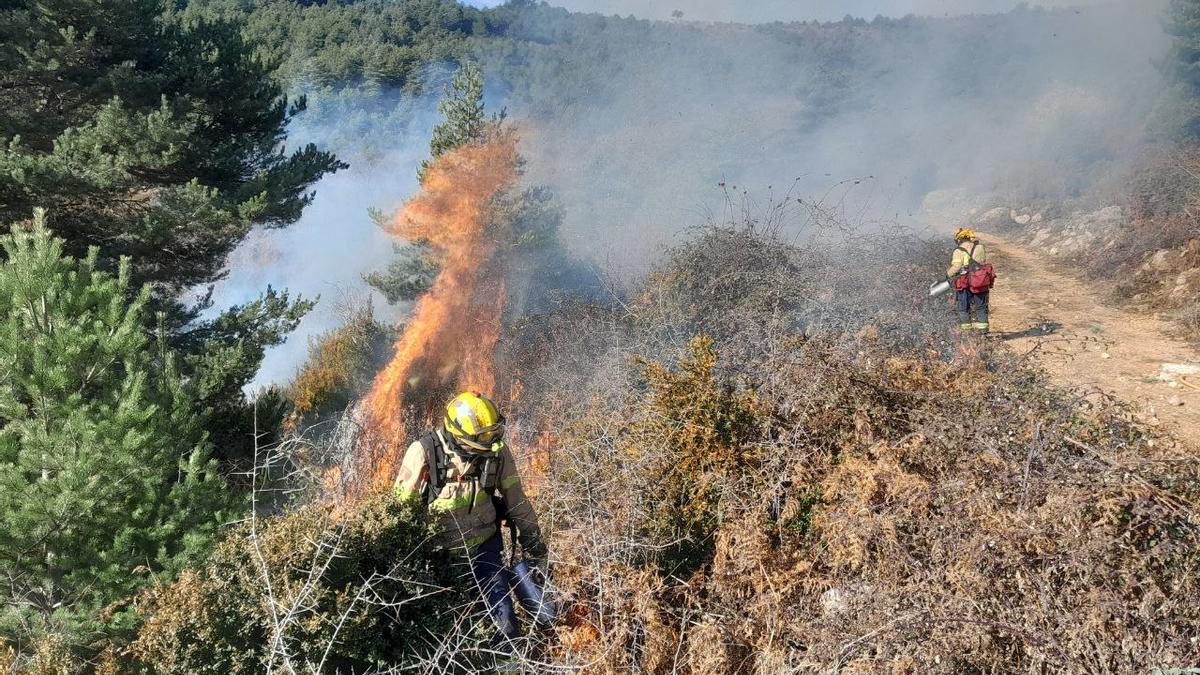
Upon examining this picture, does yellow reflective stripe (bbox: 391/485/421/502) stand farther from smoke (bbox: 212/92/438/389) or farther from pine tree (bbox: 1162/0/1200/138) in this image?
pine tree (bbox: 1162/0/1200/138)

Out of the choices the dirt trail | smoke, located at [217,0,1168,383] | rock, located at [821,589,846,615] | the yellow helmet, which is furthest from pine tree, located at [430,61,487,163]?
rock, located at [821,589,846,615]

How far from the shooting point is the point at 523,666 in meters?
3.34

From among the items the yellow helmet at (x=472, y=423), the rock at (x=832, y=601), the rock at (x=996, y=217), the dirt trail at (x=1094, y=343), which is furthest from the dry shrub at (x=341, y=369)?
the rock at (x=996, y=217)

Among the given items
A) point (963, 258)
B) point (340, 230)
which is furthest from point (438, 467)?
point (340, 230)

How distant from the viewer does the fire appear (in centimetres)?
1441

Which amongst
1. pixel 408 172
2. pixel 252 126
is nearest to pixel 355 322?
pixel 252 126

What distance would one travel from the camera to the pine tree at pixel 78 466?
4410 millimetres

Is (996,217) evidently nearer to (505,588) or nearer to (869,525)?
(869,525)

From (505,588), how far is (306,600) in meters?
1.20

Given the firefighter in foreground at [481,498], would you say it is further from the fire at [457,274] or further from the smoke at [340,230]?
the smoke at [340,230]

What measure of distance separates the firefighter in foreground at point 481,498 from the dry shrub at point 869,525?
0.26 m

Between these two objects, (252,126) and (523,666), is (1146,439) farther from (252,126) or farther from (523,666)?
(252,126)

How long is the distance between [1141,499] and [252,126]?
11.9 metres

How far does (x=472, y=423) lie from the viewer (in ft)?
12.6
